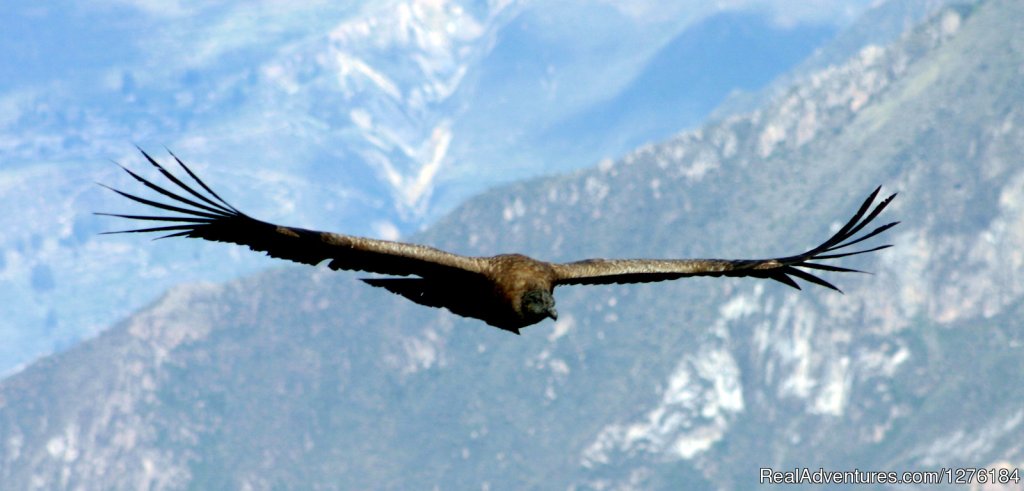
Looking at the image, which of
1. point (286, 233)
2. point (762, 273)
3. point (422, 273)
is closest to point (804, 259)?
point (762, 273)

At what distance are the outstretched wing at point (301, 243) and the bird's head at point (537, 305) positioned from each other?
2.04 meters

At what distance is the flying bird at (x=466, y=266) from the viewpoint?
1324 inches

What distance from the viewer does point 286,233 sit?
33656mm

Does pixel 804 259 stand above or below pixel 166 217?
above

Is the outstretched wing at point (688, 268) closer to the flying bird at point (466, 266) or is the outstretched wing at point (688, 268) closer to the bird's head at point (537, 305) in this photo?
the flying bird at point (466, 266)

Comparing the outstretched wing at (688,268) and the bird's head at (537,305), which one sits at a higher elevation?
the outstretched wing at (688,268)

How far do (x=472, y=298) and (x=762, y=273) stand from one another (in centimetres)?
829

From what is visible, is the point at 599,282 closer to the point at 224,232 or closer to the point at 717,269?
the point at 717,269

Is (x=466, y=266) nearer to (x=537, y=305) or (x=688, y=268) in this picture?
(x=537, y=305)

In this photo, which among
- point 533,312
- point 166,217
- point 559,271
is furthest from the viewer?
point 559,271

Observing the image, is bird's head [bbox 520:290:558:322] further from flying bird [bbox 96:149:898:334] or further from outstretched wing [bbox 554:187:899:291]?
outstretched wing [bbox 554:187:899:291]

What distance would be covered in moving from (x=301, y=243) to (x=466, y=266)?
4428mm

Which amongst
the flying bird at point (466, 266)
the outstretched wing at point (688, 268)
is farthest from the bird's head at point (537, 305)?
the outstretched wing at point (688, 268)

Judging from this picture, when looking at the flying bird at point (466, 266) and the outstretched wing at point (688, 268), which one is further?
the outstretched wing at point (688, 268)
